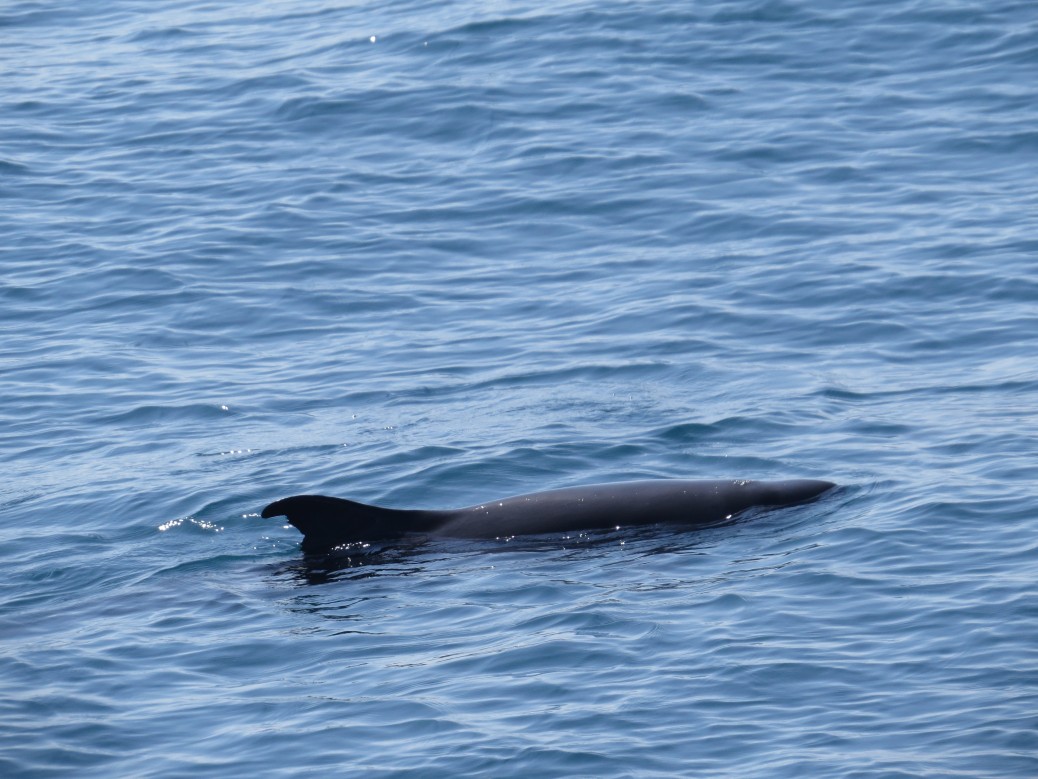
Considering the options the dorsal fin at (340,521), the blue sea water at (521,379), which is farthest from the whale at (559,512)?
the blue sea water at (521,379)

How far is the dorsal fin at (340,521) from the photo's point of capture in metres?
13.3

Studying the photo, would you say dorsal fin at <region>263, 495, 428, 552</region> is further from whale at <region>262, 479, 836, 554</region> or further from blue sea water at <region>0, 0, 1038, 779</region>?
blue sea water at <region>0, 0, 1038, 779</region>

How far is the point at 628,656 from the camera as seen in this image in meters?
11.2

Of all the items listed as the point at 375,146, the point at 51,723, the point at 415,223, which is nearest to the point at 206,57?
the point at 375,146

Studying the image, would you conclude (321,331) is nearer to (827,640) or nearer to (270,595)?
(270,595)

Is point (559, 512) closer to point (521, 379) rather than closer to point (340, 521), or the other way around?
point (340, 521)

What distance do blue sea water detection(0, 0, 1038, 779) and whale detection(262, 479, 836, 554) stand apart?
23 centimetres

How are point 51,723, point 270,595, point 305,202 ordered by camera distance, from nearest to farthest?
point 51,723 → point 270,595 → point 305,202

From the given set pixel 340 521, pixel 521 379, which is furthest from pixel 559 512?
pixel 521 379

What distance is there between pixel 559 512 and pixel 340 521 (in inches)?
68.4

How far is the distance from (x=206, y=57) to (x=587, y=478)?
18244 mm

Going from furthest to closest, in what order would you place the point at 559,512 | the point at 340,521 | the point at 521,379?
the point at 521,379
the point at 559,512
the point at 340,521

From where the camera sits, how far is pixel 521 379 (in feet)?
57.9

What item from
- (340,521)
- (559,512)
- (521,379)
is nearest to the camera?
(340,521)
